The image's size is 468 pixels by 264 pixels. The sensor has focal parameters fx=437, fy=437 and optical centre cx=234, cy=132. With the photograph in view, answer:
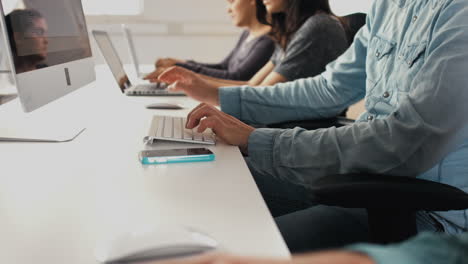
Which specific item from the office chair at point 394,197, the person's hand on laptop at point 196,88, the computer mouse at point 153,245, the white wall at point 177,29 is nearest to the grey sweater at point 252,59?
the person's hand on laptop at point 196,88

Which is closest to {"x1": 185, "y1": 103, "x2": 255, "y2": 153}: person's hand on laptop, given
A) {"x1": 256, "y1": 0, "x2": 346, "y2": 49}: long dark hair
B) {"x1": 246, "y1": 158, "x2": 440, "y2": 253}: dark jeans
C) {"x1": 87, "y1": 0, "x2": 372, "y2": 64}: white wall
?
{"x1": 246, "y1": 158, "x2": 440, "y2": 253}: dark jeans

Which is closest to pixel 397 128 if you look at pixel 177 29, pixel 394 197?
pixel 394 197

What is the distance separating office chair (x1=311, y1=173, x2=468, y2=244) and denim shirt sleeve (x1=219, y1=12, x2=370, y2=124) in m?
0.62

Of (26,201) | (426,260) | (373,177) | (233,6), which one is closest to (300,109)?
(373,177)

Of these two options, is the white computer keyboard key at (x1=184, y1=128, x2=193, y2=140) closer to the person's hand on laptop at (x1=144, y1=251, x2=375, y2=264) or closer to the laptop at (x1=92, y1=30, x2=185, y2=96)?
the person's hand on laptop at (x1=144, y1=251, x2=375, y2=264)

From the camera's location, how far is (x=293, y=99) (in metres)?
1.26

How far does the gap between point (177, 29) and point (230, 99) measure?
280 centimetres

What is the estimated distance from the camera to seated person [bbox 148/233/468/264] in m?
0.28

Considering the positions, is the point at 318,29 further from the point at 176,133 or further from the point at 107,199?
the point at 107,199

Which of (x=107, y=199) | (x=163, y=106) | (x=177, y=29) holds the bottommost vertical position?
(x=177, y=29)

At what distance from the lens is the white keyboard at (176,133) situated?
86cm

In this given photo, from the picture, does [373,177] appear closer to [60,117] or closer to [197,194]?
[197,194]

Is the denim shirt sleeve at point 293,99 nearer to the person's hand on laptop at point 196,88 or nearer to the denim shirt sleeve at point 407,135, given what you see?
Answer: the person's hand on laptop at point 196,88

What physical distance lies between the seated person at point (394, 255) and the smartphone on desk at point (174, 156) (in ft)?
1.44
